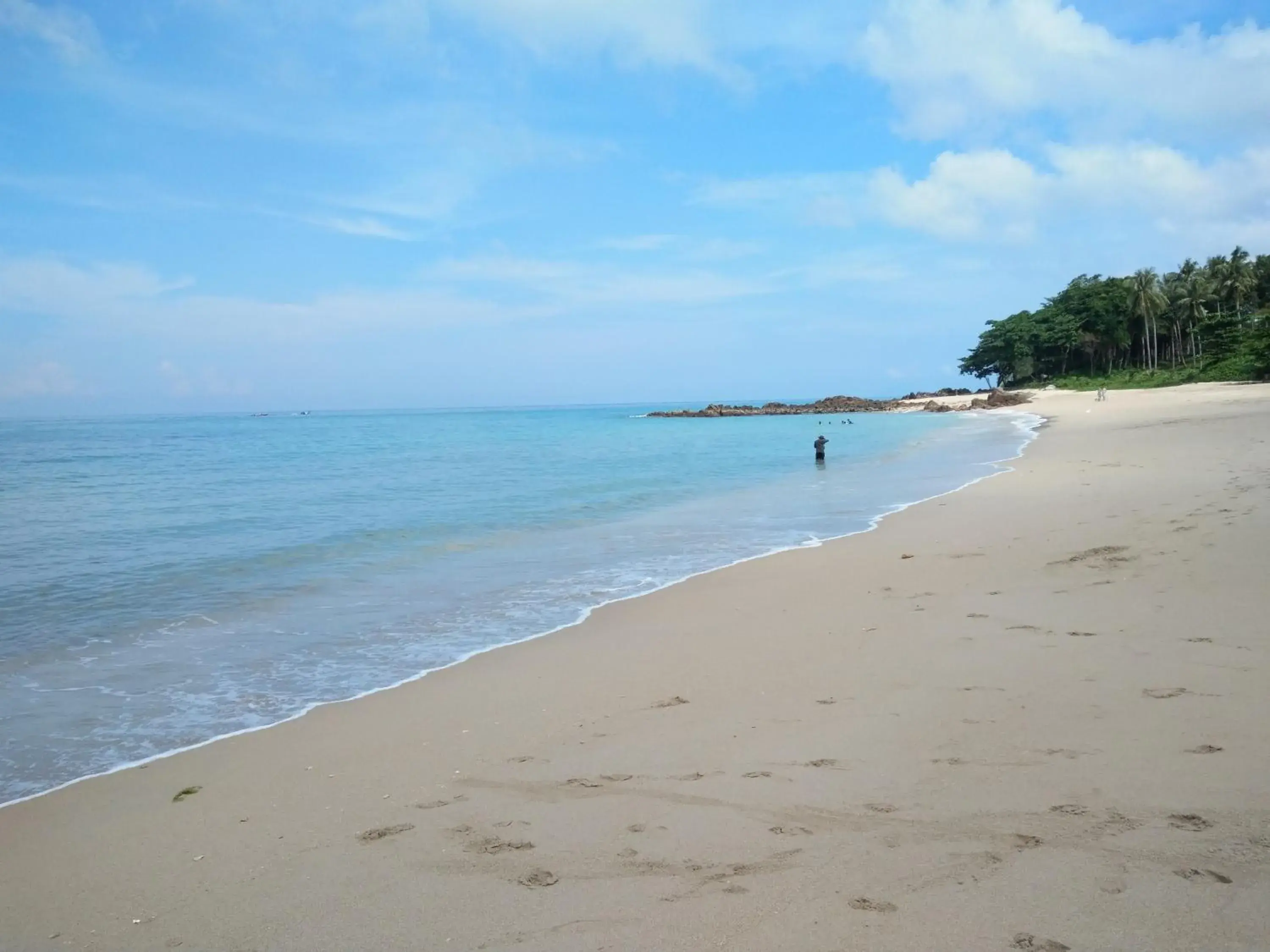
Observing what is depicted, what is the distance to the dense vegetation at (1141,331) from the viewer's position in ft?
207

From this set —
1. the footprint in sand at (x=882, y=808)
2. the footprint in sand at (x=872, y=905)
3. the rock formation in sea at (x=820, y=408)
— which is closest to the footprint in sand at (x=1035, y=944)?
the footprint in sand at (x=872, y=905)

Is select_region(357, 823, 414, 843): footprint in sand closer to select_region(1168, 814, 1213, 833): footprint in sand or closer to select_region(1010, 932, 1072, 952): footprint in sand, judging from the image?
select_region(1010, 932, 1072, 952): footprint in sand

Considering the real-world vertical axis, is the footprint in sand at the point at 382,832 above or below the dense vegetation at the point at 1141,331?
below

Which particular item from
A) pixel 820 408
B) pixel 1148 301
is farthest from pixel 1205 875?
pixel 820 408

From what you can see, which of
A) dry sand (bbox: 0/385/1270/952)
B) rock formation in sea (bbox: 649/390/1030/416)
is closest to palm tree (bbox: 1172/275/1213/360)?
rock formation in sea (bbox: 649/390/1030/416)

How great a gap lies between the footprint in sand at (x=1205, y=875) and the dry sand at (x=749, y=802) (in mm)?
10

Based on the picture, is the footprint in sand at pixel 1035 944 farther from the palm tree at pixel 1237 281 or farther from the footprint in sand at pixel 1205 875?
the palm tree at pixel 1237 281

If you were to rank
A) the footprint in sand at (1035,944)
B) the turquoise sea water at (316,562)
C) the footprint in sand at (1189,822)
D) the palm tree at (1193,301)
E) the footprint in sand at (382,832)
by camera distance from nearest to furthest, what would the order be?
the footprint in sand at (1035,944) → the footprint in sand at (1189,822) → the footprint in sand at (382,832) → the turquoise sea water at (316,562) → the palm tree at (1193,301)

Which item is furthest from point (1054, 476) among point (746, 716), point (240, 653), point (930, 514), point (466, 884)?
point (466, 884)

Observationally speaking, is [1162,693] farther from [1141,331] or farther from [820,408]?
[820,408]

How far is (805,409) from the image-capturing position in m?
111

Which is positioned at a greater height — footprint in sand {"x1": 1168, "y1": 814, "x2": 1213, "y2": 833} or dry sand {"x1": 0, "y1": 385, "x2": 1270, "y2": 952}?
footprint in sand {"x1": 1168, "y1": 814, "x2": 1213, "y2": 833}

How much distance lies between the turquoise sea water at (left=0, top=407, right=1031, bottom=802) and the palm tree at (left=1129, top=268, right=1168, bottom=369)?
5007 cm

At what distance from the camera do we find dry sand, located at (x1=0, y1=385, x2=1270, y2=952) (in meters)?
3.19
